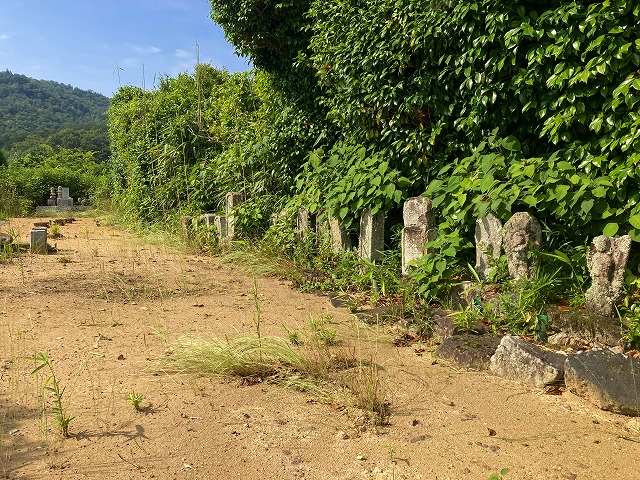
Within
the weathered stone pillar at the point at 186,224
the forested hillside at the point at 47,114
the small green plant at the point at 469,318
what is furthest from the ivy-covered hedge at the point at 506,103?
the forested hillside at the point at 47,114

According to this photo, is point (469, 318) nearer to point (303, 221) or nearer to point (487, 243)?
point (487, 243)

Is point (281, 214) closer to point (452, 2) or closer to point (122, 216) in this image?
point (452, 2)

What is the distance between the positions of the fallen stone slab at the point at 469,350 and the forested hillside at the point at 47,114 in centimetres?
3884

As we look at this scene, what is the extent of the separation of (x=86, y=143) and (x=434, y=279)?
39.9m

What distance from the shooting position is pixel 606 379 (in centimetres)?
278

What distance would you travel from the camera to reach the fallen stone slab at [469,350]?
335 centimetres

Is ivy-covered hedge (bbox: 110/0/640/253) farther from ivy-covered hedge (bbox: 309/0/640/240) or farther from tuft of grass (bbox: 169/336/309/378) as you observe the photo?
tuft of grass (bbox: 169/336/309/378)

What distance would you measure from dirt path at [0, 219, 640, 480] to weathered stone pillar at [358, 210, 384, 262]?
1336mm

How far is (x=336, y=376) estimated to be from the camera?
10.5ft

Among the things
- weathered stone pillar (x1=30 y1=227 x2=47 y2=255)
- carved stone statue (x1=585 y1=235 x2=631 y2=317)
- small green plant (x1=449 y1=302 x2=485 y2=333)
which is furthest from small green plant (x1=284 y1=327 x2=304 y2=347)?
weathered stone pillar (x1=30 y1=227 x2=47 y2=255)

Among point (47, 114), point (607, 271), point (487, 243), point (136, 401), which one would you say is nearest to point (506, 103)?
point (487, 243)

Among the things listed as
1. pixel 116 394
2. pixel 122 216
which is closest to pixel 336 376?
pixel 116 394

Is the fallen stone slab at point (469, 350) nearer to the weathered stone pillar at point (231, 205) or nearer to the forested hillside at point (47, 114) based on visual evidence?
the weathered stone pillar at point (231, 205)

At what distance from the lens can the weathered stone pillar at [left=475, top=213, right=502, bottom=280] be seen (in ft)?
13.5
